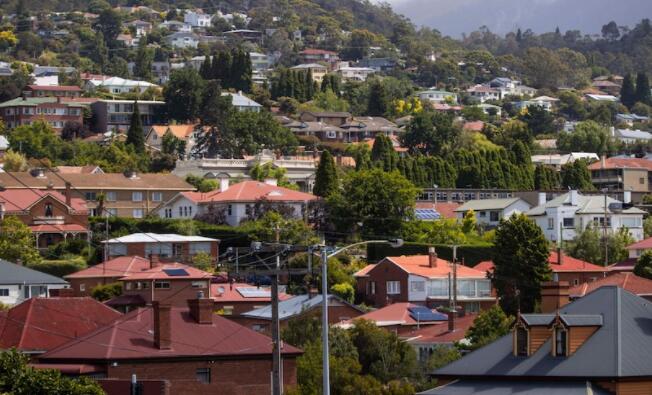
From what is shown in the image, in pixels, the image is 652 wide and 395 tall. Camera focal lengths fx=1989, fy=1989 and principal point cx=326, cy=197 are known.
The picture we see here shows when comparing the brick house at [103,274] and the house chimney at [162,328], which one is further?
the brick house at [103,274]

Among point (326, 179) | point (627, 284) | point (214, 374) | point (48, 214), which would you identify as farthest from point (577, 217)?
point (214, 374)

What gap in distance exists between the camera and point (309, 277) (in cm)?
11662

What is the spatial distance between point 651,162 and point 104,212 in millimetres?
69020

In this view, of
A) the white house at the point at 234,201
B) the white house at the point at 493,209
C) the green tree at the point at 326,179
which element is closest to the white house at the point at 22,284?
the white house at the point at 234,201

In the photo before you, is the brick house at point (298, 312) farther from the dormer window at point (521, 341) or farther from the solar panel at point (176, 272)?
the dormer window at point (521, 341)

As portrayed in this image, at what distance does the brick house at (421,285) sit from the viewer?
4498 inches

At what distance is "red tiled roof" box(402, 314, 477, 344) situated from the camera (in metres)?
92.8

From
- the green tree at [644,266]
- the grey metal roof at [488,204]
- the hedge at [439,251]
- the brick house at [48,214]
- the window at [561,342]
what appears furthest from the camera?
the grey metal roof at [488,204]

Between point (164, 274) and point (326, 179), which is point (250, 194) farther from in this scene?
point (164, 274)

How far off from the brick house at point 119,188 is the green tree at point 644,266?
151 ft

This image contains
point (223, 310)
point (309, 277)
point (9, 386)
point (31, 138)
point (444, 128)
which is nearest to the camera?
point (9, 386)

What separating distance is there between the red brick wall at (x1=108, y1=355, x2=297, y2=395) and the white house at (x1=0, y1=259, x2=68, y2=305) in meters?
33.6

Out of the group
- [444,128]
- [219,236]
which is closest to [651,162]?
[444,128]

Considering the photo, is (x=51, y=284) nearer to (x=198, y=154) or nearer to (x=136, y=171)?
(x=136, y=171)
